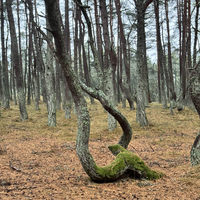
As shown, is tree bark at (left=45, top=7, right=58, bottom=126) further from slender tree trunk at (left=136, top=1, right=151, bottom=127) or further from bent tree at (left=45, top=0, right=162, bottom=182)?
bent tree at (left=45, top=0, right=162, bottom=182)

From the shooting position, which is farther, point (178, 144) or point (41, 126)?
point (41, 126)

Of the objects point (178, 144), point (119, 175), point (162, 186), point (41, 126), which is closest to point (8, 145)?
point (41, 126)

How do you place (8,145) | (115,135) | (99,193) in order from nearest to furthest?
(99,193) → (8,145) → (115,135)

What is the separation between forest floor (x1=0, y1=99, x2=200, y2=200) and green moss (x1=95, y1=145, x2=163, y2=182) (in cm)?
14

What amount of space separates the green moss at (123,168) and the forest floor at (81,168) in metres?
0.14

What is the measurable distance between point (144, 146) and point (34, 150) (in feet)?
11.9

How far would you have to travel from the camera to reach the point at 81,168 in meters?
4.67

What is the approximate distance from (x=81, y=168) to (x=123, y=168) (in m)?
1.40

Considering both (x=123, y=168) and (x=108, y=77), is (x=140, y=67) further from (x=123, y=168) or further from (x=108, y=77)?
(x=123, y=168)

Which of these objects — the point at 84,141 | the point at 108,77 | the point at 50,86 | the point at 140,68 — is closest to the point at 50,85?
the point at 50,86

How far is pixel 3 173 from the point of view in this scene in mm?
3945

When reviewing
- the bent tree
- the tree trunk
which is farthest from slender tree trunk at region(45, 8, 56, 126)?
the bent tree

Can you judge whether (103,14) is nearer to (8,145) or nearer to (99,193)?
(8,145)

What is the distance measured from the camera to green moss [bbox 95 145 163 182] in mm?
3531
